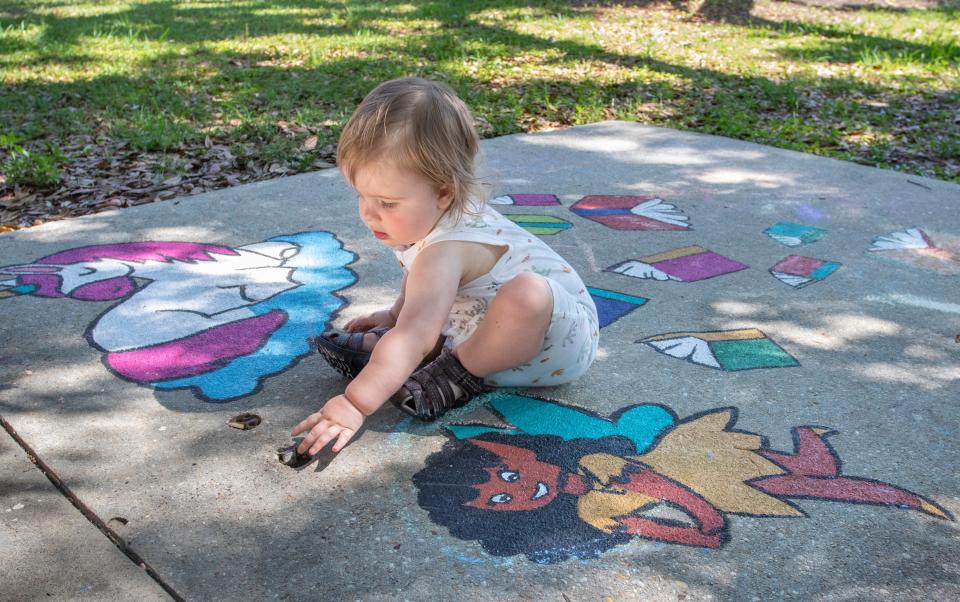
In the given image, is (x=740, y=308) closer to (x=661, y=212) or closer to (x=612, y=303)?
(x=612, y=303)

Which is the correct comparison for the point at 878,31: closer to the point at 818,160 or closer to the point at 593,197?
the point at 818,160

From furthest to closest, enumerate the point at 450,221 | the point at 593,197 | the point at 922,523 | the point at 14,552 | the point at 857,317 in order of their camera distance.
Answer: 1. the point at 593,197
2. the point at 857,317
3. the point at 450,221
4. the point at 922,523
5. the point at 14,552

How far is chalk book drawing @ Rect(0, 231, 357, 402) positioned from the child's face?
63 centimetres

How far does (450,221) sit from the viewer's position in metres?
2.23

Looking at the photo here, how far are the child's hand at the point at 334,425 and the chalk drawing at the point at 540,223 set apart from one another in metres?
1.79

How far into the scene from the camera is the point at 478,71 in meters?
7.55

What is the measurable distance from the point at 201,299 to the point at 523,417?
1.28 meters

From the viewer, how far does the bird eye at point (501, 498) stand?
1968mm

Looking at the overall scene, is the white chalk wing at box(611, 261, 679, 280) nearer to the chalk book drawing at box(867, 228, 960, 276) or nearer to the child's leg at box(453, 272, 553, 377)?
the chalk book drawing at box(867, 228, 960, 276)

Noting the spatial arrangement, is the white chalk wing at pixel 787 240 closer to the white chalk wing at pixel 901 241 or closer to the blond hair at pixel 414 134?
the white chalk wing at pixel 901 241

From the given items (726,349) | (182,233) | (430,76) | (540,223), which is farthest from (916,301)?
(430,76)

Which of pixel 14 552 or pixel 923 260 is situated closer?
pixel 14 552

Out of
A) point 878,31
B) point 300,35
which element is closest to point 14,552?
point 300,35

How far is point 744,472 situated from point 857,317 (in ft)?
3.64
